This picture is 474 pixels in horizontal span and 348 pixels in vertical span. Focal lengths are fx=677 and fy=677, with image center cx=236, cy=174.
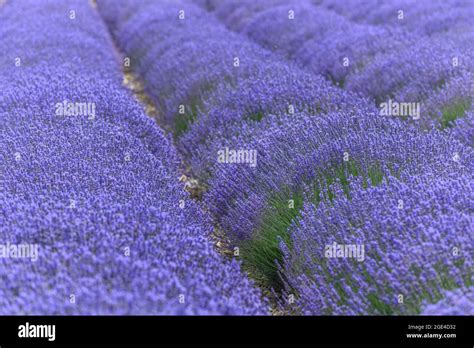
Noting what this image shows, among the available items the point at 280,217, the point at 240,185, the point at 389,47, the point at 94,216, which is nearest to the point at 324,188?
the point at 280,217

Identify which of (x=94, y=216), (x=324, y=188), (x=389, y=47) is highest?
(x=389, y=47)

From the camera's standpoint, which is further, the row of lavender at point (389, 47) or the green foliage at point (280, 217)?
the row of lavender at point (389, 47)

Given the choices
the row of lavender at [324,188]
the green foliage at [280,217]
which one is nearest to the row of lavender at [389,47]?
the row of lavender at [324,188]

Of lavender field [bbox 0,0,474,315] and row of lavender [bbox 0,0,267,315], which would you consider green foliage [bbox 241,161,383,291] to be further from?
row of lavender [bbox 0,0,267,315]

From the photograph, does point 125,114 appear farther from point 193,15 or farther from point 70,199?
point 193,15

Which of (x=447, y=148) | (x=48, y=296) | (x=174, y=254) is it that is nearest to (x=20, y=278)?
(x=48, y=296)

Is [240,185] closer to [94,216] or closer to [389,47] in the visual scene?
[94,216]

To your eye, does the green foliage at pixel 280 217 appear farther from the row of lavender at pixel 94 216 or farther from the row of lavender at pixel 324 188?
the row of lavender at pixel 94 216
